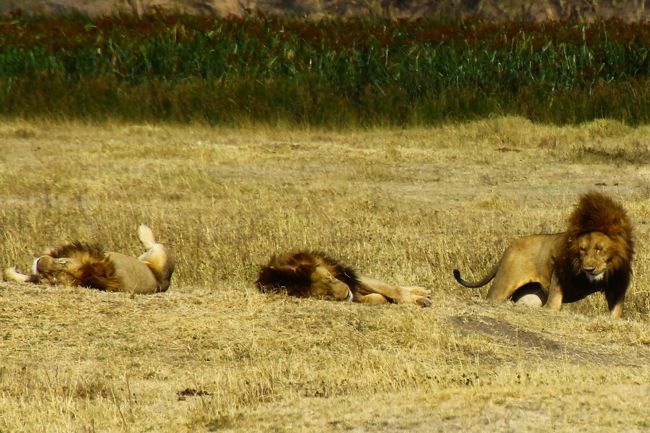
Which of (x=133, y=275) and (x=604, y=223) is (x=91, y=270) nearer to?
(x=133, y=275)

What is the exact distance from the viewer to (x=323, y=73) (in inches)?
1090

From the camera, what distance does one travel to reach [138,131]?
2491 centimetres

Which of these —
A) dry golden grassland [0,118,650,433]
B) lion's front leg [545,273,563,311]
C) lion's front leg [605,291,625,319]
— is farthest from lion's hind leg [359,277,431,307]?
lion's front leg [605,291,625,319]

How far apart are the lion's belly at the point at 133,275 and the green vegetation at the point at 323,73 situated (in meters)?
14.8

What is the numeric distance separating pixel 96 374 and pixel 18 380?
45 centimetres

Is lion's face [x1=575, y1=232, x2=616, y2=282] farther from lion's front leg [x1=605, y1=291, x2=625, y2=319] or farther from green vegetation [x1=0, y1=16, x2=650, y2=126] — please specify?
green vegetation [x1=0, y1=16, x2=650, y2=126]

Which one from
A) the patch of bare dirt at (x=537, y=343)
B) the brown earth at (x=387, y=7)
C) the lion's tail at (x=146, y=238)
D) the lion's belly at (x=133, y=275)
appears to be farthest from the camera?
the brown earth at (x=387, y=7)

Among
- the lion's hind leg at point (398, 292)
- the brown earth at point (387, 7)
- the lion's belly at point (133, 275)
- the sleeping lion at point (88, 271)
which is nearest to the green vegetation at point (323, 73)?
the lion's belly at point (133, 275)

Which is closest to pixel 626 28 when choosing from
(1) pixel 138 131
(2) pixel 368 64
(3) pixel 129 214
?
(2) pixel 368 64

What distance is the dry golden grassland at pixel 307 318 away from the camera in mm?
6902

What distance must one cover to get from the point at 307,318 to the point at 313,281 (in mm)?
928

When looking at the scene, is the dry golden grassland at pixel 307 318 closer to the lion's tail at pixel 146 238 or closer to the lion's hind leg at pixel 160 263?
the lion's hind leg at pixel 160 263

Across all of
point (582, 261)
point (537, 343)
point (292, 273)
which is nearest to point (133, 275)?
point (292, 273)

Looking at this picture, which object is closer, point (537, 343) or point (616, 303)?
point (537, 343)
